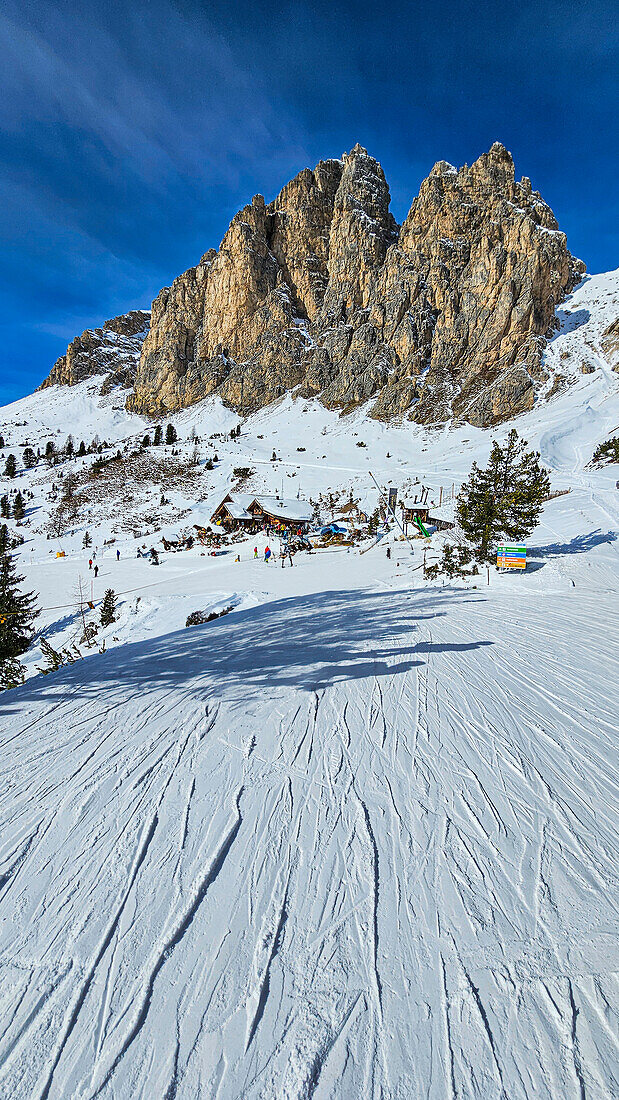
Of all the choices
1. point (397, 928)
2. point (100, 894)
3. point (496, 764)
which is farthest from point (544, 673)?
point (100, 894)

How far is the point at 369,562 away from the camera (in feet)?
68.5

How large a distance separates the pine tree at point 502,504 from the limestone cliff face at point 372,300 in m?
49.8

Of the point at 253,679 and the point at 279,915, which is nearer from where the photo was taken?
the point at 279,915

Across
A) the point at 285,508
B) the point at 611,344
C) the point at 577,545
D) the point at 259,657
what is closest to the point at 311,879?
the point at 259,657

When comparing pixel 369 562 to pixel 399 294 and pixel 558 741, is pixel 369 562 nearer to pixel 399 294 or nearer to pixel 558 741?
pixel 558 741

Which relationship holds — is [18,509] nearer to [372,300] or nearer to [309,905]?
[309,905]

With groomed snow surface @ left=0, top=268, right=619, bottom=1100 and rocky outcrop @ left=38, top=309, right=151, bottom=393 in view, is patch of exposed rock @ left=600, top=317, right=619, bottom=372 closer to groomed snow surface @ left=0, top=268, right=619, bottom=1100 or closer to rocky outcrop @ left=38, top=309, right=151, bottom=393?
groomed snow surface @ left=0, top=268, right=619, bottom=1100

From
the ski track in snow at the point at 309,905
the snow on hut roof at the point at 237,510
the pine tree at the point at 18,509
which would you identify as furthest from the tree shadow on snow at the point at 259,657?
the pine tree at the point at 18,509

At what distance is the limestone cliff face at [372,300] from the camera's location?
67000 millimetres

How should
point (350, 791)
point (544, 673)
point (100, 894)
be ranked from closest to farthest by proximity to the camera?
point (100, 894) → point (350, 791) → point (544, 673)

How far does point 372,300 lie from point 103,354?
353 ft

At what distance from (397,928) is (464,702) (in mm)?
2860

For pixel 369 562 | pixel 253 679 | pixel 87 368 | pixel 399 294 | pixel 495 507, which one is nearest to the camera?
pixel 253 679

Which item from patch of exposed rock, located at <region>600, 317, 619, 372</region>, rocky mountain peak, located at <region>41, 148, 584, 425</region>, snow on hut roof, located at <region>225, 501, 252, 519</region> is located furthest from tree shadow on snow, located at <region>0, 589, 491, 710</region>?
patch of exposed rock, located at <region>600, 317, 619, 372</region>
